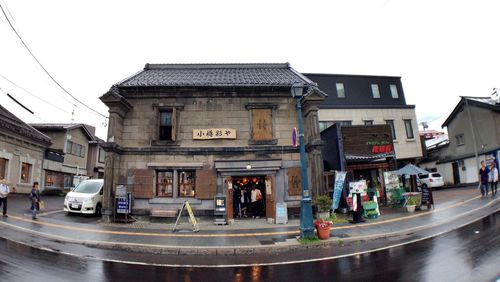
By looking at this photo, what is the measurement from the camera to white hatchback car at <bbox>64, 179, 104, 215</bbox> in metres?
15.3

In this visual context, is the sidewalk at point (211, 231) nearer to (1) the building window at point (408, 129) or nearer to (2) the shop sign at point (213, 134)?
(2) the shop sign at point (213, 134)

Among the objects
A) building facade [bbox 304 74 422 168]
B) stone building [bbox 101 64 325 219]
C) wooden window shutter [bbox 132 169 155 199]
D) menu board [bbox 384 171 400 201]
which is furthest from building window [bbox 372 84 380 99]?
wooden window shutter [bbox 132 169 155 199]

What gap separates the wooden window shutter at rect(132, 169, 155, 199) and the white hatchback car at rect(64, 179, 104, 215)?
2430 mm

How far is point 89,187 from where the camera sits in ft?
53.6

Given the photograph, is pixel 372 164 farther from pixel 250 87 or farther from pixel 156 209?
pixel 156 209

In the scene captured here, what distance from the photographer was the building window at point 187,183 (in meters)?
15.6

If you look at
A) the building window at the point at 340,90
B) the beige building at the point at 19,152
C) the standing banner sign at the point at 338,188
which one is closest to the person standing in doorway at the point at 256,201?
the standing banner sign at the point at 338,188

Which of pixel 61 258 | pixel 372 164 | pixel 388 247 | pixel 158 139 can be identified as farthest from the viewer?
pixel 372 164

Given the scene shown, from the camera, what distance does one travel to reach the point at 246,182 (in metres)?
17.4

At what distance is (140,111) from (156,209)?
5.65 meters

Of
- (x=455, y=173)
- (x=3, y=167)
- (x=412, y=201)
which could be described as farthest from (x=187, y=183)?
(x=455, y=173)

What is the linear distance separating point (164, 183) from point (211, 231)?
15.5 feet

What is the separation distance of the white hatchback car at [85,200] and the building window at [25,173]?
11.5m

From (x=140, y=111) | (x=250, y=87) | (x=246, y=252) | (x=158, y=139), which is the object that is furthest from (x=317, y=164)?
(x=140, y=111)
